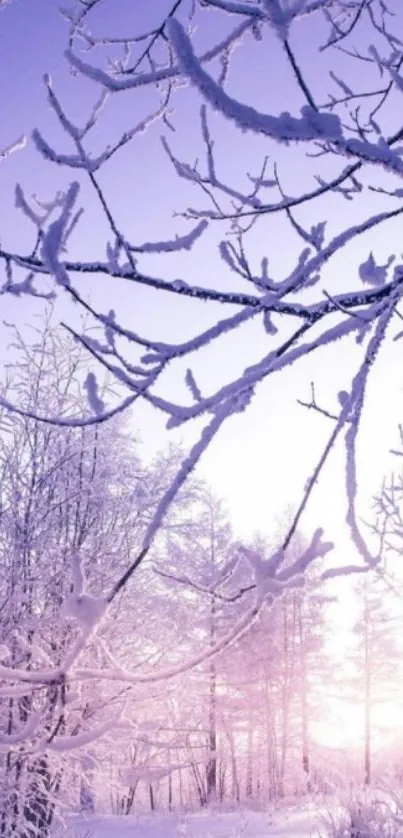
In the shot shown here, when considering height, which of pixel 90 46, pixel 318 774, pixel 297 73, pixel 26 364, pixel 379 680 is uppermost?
pixel 26 364

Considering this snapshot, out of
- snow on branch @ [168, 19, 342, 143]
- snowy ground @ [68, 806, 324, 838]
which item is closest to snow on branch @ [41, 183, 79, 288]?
snow on branch @ [168, 19, 342, 143]

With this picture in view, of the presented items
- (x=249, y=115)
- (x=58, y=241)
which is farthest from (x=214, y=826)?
(x=249, y=115)

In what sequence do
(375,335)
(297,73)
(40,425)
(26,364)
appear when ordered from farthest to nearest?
(26,364) → (40,425) → (375,335) → (297,73)

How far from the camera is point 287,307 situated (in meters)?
1.69

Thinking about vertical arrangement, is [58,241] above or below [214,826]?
above

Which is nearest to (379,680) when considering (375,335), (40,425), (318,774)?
(318,774)

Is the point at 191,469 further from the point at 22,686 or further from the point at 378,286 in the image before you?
the point at 378,286

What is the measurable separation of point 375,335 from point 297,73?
66 cm

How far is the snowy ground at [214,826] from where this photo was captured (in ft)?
40.0

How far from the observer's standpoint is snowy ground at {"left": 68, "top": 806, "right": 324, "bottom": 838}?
40.0ft

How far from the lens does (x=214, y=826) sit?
13773mm

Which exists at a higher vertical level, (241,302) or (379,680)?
(241,302)

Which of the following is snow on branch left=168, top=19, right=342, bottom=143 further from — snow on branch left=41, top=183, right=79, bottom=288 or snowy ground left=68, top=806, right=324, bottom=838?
snowy ground left=68, top=806, right=324, bottom=838

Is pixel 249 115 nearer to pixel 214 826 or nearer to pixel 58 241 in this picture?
pixel 58 241
